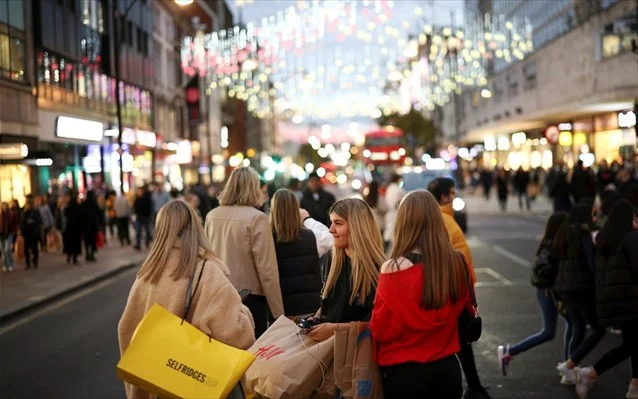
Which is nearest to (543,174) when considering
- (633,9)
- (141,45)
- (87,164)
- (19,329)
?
(633,9)

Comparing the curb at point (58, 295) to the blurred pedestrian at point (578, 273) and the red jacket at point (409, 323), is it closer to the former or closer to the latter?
the blurred pedestrian at point (578, 273)

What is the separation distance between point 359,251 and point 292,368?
0.75 meters

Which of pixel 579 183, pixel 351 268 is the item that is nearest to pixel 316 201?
pixel 351 268

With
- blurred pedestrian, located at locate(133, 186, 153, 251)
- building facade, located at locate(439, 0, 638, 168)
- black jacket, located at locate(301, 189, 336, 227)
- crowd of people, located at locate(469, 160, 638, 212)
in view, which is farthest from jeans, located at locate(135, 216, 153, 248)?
building facade, located at locate(439, 0, 638, 168)

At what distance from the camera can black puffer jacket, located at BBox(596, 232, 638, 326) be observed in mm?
8188

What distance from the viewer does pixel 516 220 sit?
38.0m

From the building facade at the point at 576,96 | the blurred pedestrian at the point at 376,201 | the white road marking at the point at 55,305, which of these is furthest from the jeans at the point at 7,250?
the building facade at the point at 576,96

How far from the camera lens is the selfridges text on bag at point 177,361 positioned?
15.2 feet

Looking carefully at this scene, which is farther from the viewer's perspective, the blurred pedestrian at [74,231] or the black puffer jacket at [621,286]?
the blurred pedestrian at [74,231]

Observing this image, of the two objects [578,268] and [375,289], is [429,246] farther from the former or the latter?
[578,268]

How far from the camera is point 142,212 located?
30.1m

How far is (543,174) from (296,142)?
12076 cm

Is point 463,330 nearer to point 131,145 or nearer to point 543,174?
point 131,145

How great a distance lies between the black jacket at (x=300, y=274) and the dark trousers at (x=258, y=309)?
0.20 metres
